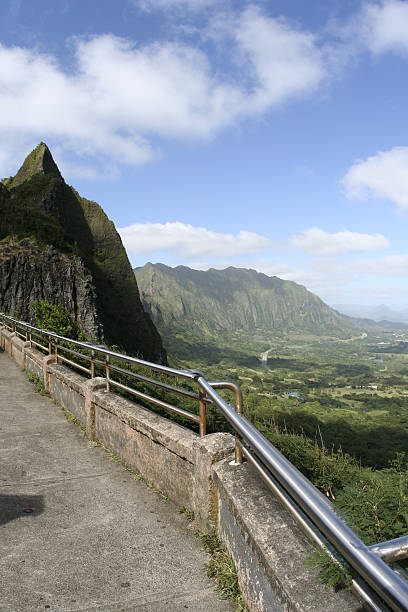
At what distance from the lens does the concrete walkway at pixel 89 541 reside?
268cm

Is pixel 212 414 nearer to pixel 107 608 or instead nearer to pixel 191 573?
pixel 191 573

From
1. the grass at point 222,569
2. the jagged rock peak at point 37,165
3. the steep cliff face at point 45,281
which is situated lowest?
the grass at point 222,569

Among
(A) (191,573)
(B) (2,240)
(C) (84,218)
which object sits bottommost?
(A) (191,573)

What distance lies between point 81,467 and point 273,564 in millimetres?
3549

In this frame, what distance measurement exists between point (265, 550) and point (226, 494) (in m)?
0.76

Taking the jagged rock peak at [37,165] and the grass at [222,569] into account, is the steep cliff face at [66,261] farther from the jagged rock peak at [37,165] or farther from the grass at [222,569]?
the grass at [222,569]

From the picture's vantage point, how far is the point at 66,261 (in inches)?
2254

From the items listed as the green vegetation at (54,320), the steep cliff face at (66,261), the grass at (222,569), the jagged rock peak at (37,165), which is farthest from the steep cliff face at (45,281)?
the grass at (222,569)

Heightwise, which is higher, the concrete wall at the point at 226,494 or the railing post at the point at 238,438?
the railing post at the point at 238,438

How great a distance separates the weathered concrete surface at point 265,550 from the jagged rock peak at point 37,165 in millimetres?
83564

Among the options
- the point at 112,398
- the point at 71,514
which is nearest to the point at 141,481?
the point at 71,514

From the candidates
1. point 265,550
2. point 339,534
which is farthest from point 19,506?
point 339,534

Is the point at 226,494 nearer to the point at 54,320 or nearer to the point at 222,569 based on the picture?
the point at 222,569

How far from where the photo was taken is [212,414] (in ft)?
23.9
